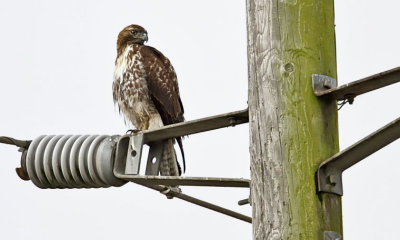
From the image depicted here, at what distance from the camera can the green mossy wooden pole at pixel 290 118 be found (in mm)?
4645

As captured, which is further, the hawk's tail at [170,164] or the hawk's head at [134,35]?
the hawk's head at [134,35]

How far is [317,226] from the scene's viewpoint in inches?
182

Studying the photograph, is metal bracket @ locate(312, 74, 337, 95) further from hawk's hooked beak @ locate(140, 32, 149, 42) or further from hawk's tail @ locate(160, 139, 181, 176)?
hawk's hooked beak @ locate(140, 32, 149, 42)

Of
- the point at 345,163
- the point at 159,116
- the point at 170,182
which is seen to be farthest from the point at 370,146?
the point at 159,116

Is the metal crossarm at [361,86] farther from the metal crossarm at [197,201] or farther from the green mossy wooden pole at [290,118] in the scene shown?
the metal crossarm at [197,201]

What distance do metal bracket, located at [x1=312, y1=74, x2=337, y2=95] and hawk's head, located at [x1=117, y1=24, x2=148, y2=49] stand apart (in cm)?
535

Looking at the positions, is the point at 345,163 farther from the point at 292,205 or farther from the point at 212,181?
the point at 212,181

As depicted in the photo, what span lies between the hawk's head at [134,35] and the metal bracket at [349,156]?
556 centimetres

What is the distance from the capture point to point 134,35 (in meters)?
10.0

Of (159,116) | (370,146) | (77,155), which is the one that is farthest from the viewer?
(159,116)

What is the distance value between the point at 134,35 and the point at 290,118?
551cm

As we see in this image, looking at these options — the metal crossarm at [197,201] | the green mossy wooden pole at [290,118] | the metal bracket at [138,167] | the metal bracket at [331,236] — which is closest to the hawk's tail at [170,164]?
the metal crossarm at [197,201]

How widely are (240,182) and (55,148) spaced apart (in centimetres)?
161

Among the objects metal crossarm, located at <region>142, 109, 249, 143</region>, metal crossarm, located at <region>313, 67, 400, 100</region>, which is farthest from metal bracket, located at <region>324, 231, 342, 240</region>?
metal crossarm, located at <region>142, 109, 249, 143</region>
